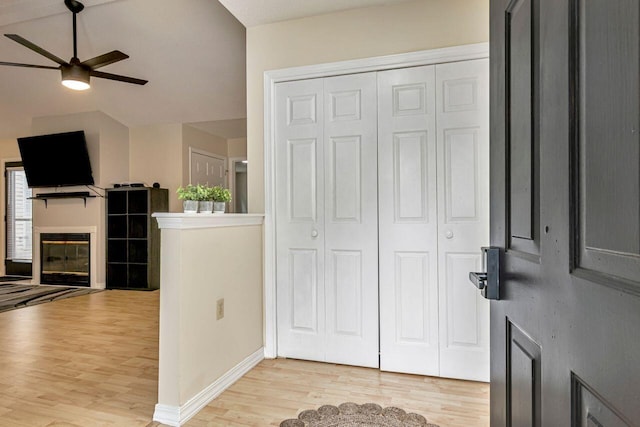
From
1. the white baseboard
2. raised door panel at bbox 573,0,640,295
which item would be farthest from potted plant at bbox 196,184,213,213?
raised door panel at bbox 573,0,640,295

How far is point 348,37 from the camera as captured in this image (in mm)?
2721

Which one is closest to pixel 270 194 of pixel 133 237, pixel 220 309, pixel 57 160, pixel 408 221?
pixel 220 309

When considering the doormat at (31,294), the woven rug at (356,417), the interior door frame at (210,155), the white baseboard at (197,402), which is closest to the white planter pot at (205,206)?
the white baseboard at (197,402)

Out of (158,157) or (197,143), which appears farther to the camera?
(197,143)

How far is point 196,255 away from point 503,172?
1.67 meters

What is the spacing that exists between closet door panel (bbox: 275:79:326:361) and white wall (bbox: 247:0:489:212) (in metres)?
0.18

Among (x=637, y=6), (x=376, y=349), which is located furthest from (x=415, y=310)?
(x=637, y=6)

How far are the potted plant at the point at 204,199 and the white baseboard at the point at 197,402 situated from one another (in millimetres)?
1040

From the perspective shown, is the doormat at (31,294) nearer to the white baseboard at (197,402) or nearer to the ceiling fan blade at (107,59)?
the ceiling fan blade at (107,59)

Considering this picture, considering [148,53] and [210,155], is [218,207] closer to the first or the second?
[148,53]

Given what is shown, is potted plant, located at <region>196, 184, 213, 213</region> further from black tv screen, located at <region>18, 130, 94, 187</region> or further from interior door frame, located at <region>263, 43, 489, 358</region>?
black tv screen, located at <region>18, 130, 94, 187</region>

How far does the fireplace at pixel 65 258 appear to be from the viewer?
5902 millimetres

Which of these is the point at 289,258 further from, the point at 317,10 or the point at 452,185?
the point at 317,10

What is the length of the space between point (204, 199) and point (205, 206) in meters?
0.05
